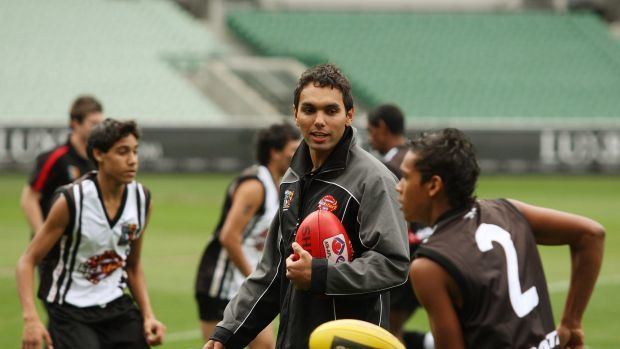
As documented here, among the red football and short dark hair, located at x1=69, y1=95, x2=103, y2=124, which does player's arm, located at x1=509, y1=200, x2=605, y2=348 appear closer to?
the red football

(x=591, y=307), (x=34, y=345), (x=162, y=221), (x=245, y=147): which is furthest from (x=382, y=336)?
(x=245, y=147)

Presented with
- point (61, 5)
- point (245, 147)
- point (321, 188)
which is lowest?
point (245, 147)

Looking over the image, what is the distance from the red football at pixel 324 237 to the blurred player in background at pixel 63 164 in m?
4.39

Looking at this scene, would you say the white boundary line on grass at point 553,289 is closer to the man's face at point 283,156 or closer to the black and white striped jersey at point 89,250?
the man's face at point 283,156

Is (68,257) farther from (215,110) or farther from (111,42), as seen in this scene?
(111,42)

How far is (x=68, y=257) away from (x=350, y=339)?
287 cm

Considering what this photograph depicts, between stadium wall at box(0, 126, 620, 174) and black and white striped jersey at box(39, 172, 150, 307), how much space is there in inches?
868

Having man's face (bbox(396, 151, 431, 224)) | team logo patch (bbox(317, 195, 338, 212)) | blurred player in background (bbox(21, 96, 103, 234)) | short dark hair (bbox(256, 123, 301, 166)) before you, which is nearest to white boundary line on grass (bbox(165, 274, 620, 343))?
blurred player in background (bbox(21, 96, 103, 234))

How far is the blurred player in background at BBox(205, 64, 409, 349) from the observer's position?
16.9ft

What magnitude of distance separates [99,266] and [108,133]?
2.74 ft

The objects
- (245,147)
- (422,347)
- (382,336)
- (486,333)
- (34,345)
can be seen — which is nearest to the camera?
(486,333)

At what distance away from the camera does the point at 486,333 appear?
4.23 meters

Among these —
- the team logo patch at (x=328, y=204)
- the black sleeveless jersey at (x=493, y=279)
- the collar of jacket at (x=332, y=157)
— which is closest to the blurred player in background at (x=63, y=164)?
the collar of jacket at (x=332, y=157)

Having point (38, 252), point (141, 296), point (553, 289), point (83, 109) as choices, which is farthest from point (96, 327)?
point (553, 289)
